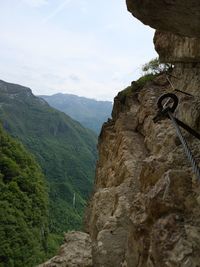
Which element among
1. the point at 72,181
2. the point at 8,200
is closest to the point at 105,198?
the point at 8,200

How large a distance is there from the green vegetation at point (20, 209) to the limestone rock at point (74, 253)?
36.2 metres

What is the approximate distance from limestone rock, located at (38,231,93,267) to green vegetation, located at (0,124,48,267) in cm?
3624

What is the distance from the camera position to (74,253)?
11.4m

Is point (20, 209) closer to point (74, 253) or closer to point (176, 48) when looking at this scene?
point (74, 253)

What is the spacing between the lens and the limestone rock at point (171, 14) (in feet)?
23.0

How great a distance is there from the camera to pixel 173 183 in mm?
7516

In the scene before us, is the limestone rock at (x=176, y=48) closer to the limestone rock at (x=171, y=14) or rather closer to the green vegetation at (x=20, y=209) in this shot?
the limestone rock at (x=171, y=14)

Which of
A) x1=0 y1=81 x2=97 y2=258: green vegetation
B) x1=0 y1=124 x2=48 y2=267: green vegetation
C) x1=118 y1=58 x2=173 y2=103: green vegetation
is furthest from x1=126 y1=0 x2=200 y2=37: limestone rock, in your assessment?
x1=0 y1=81 x2=97 y2=258: green vegetation

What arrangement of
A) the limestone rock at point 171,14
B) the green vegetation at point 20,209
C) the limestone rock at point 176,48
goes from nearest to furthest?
the limestone rock at point 171,14, the limestone rock at point 176,48, the green vegetation at point 20,209

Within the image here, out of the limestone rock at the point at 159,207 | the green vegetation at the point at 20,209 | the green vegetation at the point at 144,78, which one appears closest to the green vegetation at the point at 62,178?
the green vegetation at the point at 20,209

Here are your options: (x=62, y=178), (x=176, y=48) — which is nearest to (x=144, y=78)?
(x=176, y=48)

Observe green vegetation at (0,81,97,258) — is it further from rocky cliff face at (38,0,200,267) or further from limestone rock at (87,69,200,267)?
rocky cliff face at (38,0,200,267)

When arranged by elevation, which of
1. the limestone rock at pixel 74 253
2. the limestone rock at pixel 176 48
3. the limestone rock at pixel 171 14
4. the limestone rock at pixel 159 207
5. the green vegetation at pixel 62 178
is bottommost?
the green vegetation at pixel 62 178

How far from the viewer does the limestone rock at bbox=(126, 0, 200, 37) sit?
7004 millimetres
